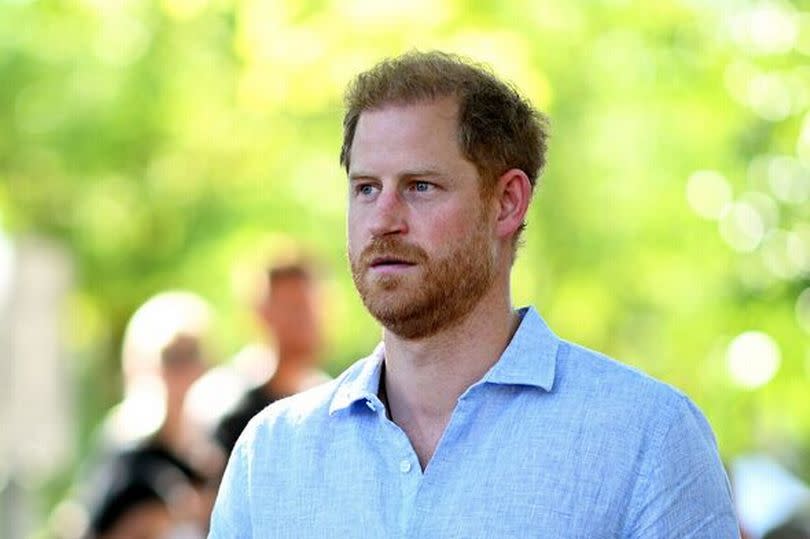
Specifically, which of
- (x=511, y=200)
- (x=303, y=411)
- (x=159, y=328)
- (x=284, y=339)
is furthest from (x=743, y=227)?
(x=303, y=411)

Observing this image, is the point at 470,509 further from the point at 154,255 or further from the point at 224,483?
the point at 154,255

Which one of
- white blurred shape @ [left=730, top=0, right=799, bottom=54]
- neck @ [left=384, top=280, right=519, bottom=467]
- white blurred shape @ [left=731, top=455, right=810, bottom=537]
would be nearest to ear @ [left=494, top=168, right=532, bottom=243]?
neck @ [left=384, top=280, right=519, bottom=467]

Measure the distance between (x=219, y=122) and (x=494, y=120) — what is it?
1382cm

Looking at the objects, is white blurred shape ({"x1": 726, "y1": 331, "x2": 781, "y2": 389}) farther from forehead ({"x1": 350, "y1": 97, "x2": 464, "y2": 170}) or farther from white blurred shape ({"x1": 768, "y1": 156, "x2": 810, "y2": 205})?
forehead ({"x1": 350, "y1": 97, "x2": 464, "y2": 170})

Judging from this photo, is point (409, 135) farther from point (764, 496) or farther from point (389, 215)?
point (764, 496)

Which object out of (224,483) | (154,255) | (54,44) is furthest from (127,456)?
(154,255)

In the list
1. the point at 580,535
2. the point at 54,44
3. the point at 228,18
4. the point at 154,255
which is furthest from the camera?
the point at 154,255

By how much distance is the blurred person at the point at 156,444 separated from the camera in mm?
9016

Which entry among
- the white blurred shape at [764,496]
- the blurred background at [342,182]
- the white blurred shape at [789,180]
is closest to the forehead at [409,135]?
the white blurred shape at [764,496]

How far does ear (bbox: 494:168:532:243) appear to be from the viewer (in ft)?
15.7

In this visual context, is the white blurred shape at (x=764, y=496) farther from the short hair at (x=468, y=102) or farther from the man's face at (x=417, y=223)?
the man's face at (x=417, y=223)

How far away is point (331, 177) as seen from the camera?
1886cm

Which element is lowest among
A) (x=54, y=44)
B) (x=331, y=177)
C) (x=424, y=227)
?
(x=424, y=227)

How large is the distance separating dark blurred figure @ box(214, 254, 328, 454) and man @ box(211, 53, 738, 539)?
4403 millimetres
